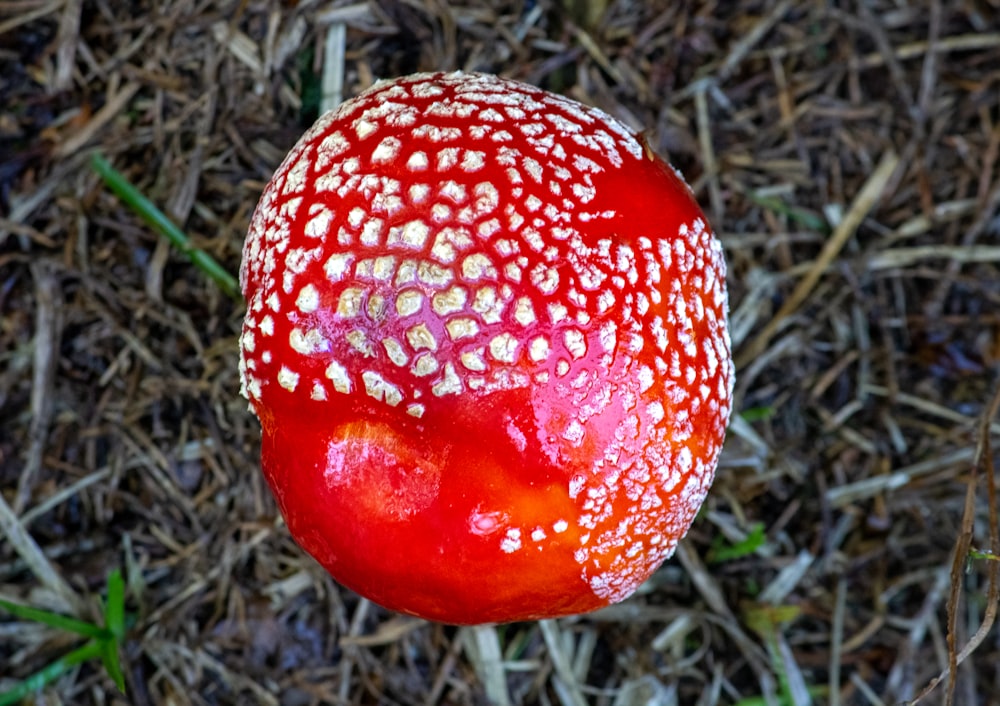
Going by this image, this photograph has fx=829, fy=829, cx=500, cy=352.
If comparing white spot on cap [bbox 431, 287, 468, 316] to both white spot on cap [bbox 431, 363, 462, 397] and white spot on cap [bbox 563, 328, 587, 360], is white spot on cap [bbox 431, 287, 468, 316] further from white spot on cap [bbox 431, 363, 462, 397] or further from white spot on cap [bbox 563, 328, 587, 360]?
white spot on cap [bbox 563, 328, 587, 360]

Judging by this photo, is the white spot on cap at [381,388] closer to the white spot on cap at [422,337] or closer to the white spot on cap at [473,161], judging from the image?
the white spot on cap at [422,337]

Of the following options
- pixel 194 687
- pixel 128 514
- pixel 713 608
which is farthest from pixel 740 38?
pixel 194 687

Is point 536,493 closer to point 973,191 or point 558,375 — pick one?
point 558,375

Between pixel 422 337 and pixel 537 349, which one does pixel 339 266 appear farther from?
pixel 537 349

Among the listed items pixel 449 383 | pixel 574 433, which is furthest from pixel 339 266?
pixel 574 433

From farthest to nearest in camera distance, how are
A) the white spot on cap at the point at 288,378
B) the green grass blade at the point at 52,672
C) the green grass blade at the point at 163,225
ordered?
the green grass blade at the point at 163,225 → the green grass blade at the point at 52,672 → the white spot on cap at the point at 288,378

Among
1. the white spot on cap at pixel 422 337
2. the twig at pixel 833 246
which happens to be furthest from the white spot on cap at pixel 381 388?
the twig at pixel 833 246
